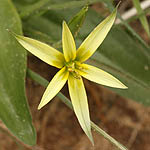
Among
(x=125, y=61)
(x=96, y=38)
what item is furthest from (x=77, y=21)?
(x=125, y=61)

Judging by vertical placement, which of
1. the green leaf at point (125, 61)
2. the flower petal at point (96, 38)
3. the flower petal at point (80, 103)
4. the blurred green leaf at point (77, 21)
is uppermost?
the green leaf at point (125, 61)

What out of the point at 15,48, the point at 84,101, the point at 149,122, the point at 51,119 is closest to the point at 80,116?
the point at 84,101

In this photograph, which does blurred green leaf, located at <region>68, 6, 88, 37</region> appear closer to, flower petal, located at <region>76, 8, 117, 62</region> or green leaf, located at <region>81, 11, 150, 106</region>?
flower petal, located at <region>76, 8, 117, 62</region>

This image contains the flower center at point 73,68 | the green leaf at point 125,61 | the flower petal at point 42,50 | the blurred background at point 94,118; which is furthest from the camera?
the blurred background at point 94,118

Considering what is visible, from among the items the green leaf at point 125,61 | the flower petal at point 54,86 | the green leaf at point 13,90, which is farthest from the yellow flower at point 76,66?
the green leaf at point 125,61

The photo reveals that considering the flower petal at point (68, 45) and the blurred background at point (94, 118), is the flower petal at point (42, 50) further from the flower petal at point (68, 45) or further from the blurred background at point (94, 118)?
the blurred background at point (94, 118)

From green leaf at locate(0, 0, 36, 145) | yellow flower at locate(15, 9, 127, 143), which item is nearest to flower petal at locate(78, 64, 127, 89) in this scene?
yellow flower at locate(15, 9, 127, 143)
